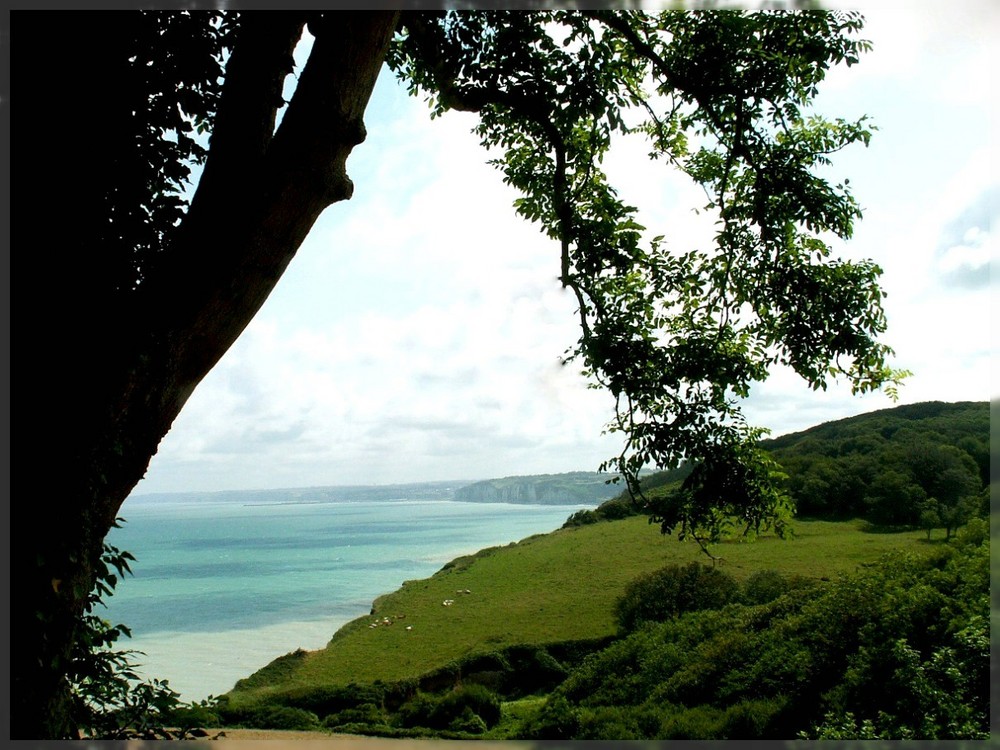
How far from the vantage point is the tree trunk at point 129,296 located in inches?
72.0

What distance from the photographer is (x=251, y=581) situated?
158 feet

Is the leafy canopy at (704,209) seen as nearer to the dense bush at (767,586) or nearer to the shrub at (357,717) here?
the shrub at (357,717)

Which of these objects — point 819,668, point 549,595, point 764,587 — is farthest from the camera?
point 549,595

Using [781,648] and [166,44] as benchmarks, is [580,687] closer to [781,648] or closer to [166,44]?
[781,648]

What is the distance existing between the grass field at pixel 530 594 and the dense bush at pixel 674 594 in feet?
4.18

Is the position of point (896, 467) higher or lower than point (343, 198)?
lower

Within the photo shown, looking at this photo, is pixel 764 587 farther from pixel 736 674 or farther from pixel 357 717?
pixel 357 717

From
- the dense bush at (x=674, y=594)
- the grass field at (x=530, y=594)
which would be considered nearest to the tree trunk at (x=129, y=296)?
the grass field at (x=530, y=594)

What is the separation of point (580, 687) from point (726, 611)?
3.95 m

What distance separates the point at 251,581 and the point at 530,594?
27731 millimetres

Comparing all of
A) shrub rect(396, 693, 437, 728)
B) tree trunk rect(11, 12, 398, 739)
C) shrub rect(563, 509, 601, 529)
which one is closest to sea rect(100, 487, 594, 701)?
tree trunk rect(11, 12, 398, 739)

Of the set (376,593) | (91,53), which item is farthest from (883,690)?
(376,593)

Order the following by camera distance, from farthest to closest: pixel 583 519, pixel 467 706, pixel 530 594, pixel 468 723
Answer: pixel 583 519, pixel 530 594, pixel 467 706, pixel 468 723

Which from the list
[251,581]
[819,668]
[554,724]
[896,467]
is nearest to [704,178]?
[819,668]
